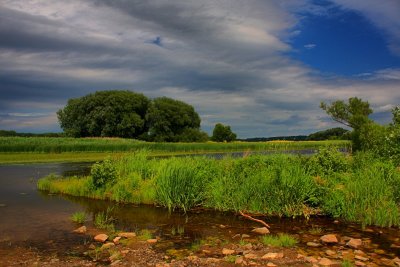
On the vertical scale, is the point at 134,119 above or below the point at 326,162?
above

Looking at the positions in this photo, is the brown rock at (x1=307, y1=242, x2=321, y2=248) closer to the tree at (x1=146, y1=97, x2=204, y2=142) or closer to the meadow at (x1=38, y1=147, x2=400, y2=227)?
the meadow at (x1=38, y1=147, x2=400, y2=227)

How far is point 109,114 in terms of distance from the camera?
303 feet

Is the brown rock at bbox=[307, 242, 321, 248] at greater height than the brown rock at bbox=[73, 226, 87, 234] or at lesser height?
greater

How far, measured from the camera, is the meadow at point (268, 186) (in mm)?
12531

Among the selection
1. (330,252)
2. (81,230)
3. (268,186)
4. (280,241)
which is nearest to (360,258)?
(330,252)

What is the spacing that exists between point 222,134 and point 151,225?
279 feet

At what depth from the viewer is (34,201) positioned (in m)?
17.0

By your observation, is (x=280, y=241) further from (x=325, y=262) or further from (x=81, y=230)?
(x=81, y=230)

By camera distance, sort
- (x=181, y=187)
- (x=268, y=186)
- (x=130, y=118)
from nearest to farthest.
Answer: (x=268, y=186), (x=181, y=187), (x=130, y=118)

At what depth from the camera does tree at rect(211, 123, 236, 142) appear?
9694 cm

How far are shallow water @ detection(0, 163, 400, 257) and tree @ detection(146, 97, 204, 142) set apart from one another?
75.1m

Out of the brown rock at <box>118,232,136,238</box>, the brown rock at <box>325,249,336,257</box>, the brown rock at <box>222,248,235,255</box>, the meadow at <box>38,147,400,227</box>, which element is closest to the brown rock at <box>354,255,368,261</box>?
the brown rock at <box>325,249,336,257</box>

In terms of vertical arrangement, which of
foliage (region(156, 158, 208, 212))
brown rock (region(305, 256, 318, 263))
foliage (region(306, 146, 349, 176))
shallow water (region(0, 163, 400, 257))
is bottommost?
shallow water (region(0, 163, 400, 257))

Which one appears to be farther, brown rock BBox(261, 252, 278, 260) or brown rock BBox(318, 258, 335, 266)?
brown rock BBox(261, 252, 278, 260)
